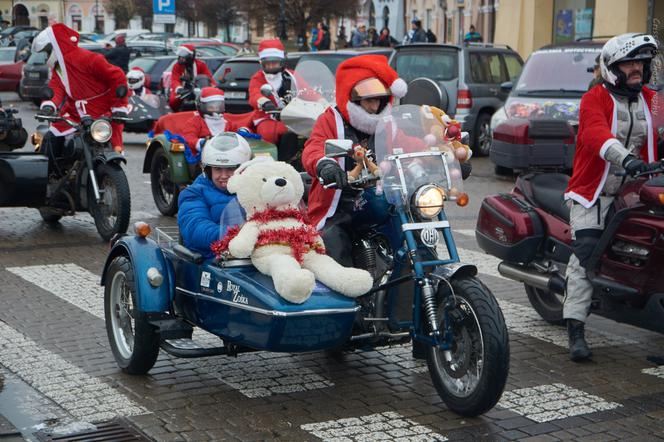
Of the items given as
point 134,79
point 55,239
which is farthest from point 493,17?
point 55,239

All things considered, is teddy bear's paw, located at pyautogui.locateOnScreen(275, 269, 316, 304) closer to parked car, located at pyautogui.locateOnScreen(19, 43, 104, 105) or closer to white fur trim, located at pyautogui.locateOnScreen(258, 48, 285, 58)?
white fur trim, located at pyautogui.locateOnScreen(258, 48, 285, 58)

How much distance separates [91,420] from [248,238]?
1206mm

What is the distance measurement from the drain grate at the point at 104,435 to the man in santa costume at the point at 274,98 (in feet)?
20.0

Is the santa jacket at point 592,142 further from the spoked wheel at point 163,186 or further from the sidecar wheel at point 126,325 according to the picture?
the spoked wheel at point 163,186

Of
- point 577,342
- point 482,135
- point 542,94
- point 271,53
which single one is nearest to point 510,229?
point 577,342

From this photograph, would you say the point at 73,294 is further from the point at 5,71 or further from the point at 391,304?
the point at 5,71

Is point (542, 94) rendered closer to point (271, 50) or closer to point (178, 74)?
point (271, 50)

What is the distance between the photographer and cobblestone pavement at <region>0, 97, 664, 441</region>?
556 cm

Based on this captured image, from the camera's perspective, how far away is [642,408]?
594 centimetres

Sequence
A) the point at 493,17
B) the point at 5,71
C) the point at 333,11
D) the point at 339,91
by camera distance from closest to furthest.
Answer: the point at 339,91 < the point at 5,71 < the point at 493,17 < the point at 333,11

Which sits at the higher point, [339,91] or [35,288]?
[339,91]

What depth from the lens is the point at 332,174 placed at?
577 cm

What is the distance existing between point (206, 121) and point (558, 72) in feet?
21.5

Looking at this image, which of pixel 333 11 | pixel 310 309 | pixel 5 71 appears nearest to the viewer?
pixel 310 309
